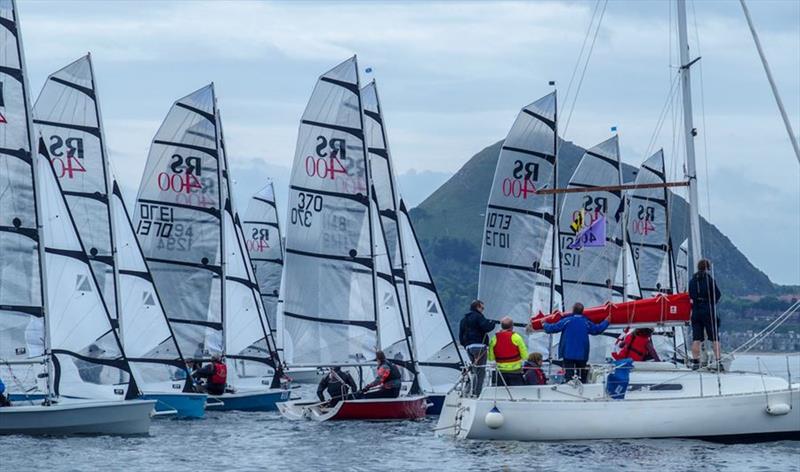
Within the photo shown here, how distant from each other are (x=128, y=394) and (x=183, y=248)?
41.4 feet

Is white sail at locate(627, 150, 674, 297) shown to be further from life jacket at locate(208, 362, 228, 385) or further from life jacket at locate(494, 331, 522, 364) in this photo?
life jacket at locate(494, 331, 522, 364)

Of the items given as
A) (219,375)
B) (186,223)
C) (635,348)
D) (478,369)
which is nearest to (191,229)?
(186,223)

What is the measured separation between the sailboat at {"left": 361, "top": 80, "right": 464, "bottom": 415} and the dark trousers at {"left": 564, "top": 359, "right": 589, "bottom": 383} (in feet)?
38.7

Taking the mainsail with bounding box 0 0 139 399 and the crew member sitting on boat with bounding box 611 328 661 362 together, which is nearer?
the crew member sitting on boat with bounding box 611 328 661 362

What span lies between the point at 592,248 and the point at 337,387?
55.6 feet

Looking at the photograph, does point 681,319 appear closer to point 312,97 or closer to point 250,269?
point 312,97

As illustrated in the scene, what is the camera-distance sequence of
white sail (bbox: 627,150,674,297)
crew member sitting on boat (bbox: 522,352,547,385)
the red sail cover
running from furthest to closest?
1. white sail (bbox: 627,150,674,297)
2. crew member sitting on boat (bbox: 522,352,547,385)
3. the red sail cover

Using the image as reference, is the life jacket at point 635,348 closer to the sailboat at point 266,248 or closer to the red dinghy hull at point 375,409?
the red dinghy hull at point 375,409

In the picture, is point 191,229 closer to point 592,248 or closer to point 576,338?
point 592,248

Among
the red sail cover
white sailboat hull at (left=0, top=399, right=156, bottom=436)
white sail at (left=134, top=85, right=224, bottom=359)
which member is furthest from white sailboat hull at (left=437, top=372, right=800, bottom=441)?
white sail at (left=134, top=85, right=224, bottom=359)

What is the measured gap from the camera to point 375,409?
119ft

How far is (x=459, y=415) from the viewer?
30234 mm

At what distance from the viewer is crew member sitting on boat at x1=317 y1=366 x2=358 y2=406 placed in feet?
123

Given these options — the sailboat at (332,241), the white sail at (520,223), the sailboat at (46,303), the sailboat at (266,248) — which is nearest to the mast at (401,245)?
the sailboat at (332,241)
